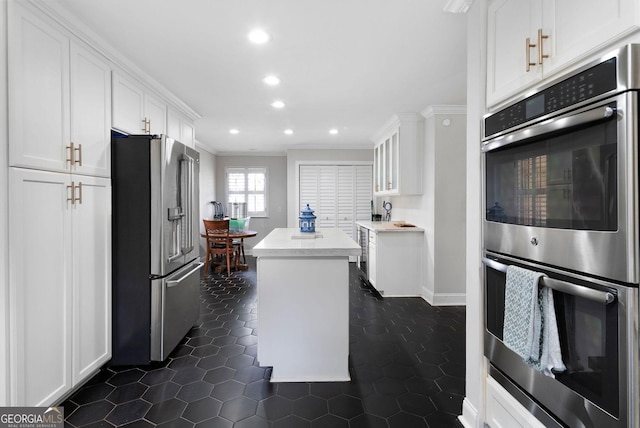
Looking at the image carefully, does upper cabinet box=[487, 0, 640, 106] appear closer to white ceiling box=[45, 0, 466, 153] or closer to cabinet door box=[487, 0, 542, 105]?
cabinet door box=[487, 0, 542, 105]

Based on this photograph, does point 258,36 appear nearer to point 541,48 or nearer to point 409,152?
point 541,48

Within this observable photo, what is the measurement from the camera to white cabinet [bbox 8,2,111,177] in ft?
5.27

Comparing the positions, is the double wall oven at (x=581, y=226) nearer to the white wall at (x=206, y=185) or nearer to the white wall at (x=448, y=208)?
the white wall at (x=448, y=208)

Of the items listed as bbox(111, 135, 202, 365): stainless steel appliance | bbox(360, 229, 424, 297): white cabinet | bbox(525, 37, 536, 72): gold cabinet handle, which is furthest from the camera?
bbox(360, 229, 424, 297): white cabinet

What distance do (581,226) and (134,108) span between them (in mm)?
3141

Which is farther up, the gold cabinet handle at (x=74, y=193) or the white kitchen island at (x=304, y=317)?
the gold cabinet handle at (x=74, y=193)

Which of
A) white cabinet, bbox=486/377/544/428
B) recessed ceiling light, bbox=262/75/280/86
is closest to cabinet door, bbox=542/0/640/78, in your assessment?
white cabinet, bbox=486/377/544/428

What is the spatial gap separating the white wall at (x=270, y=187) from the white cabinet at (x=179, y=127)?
3.31 m

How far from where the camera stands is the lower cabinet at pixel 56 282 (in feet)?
5.29

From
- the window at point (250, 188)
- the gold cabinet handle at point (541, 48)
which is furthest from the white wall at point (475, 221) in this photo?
the window at point (250, 188)

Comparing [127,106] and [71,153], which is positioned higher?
[127,106]

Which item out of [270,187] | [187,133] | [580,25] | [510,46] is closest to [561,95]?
[580,25]

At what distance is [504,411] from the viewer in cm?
142

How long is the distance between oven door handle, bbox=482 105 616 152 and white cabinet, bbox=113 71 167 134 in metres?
2.64
